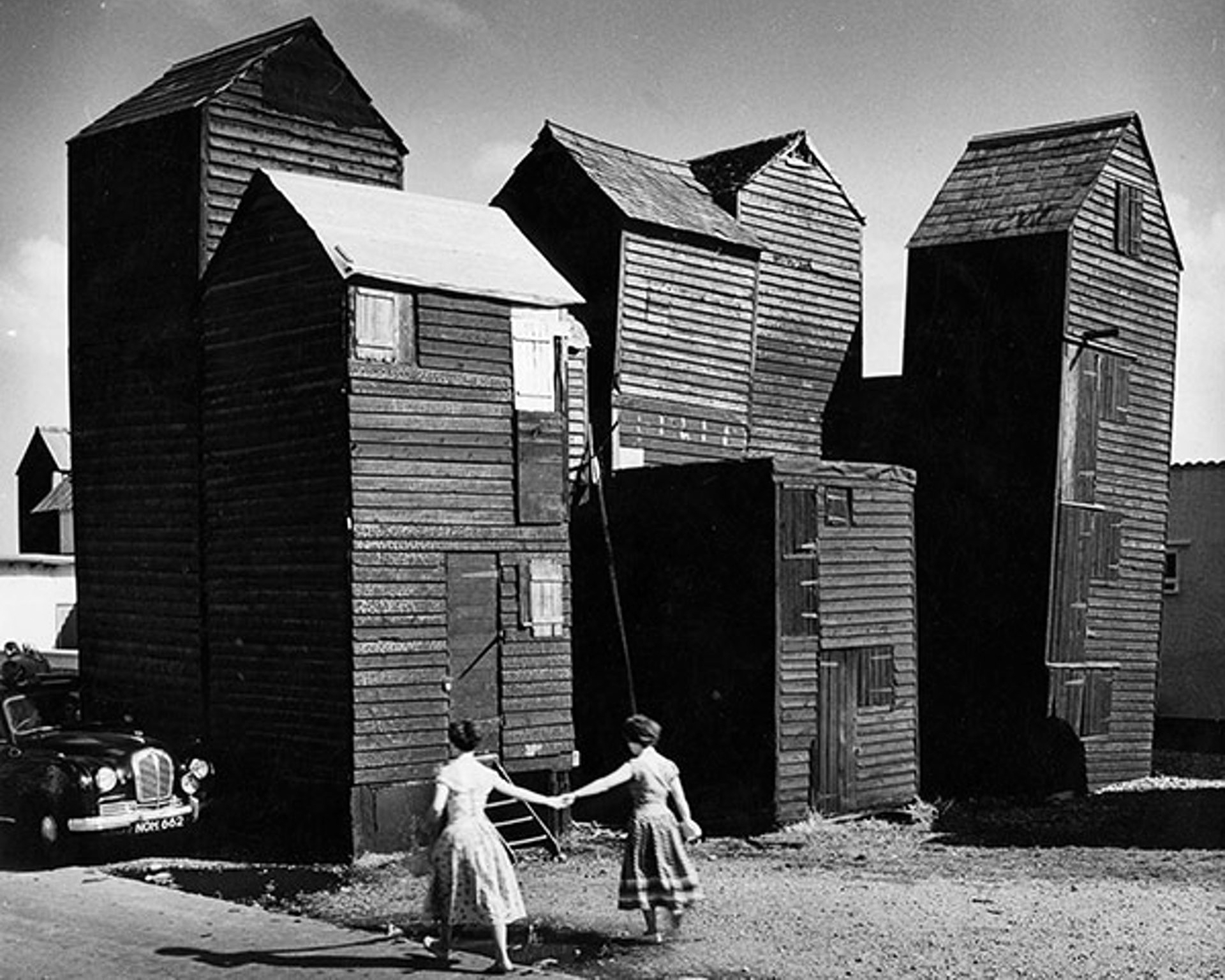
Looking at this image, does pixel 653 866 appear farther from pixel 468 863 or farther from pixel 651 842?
pixel 468 863

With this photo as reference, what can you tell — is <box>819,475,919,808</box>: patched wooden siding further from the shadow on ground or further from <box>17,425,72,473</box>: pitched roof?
<box>17,425,72,473</box>: pitched roof

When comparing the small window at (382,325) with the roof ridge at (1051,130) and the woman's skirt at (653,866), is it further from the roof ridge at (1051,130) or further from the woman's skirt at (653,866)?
the roof ridge at (1051,130)

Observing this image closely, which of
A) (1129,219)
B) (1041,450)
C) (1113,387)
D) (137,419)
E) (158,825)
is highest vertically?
(1129,219)

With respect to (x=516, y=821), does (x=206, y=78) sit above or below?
above

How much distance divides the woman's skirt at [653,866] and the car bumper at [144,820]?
22.2 feet

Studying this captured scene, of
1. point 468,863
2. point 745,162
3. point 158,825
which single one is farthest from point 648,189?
point 468,863

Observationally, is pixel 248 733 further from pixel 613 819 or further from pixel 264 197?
pixel 264 197

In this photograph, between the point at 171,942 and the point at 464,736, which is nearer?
the point at 464,736

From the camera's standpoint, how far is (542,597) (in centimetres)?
1853

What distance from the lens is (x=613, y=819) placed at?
20.9m

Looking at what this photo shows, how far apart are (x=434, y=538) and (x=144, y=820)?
448 centimetres

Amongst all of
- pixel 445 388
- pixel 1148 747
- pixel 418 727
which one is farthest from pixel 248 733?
pixel 1148 747

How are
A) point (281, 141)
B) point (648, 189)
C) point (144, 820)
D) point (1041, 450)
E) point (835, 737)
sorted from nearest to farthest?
point (144, 820)
point (835, 737)
point (281, 141)
point (1041, 450)
point (648, 189)

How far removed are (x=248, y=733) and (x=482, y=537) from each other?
388 centimetres
